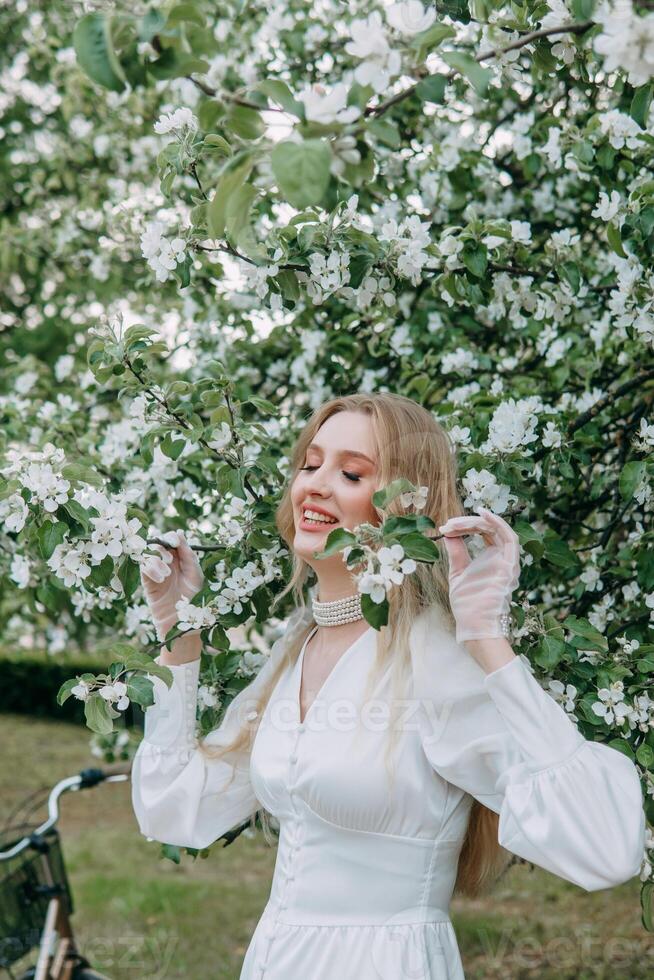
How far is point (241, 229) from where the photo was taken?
50.8 inches

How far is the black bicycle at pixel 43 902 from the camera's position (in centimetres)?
300

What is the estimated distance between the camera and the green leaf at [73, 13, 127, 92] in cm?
119

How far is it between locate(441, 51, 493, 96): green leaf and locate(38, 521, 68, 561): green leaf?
1077 millimetres

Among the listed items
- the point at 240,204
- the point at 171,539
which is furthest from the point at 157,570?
the point at 240,204

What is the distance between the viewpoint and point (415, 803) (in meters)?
1.89

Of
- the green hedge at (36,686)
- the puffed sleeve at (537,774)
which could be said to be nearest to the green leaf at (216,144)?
the puffed sleeve at (537,774)

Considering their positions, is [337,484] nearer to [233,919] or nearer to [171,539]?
[171,539]

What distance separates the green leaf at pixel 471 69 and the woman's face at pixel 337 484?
83cm

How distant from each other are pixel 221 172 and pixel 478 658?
96 centimetres

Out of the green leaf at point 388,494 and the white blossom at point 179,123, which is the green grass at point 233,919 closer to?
the green leaf at point 388,494

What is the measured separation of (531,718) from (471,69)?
1.03m

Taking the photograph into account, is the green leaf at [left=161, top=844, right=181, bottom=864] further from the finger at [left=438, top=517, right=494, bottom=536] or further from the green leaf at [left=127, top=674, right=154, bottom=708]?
the finger at [left=438, top=517, right=494, bottom=536]

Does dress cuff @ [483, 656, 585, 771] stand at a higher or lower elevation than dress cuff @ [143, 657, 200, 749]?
higher

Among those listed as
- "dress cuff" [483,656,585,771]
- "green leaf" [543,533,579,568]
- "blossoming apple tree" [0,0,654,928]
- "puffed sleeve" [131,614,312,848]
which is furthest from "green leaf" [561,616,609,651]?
"puffed sleeve" [131,614,312,848]
